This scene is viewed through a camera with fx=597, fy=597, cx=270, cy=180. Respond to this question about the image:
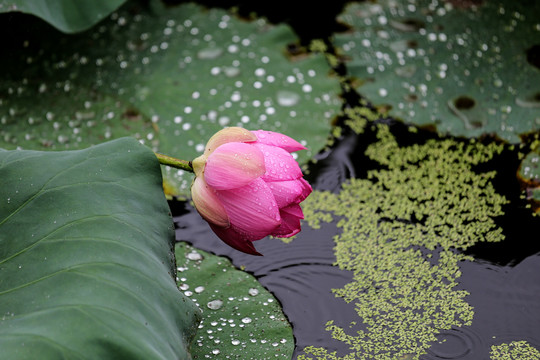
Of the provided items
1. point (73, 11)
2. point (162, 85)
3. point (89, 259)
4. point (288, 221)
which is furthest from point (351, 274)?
point (73, 11)

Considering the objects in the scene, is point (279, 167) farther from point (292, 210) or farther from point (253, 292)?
point (253, 292)

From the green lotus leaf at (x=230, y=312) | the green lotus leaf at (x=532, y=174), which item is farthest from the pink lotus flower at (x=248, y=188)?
the green lotus leaf at (x=532, y=174)

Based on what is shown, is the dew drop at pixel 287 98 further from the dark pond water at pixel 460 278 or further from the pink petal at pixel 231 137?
the pink petal at pixel 231 137

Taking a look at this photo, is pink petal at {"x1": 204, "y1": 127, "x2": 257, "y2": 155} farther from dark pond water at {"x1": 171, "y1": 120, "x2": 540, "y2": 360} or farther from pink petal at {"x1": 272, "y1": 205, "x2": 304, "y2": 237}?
dark pond water at {"x1": 171, "y1": 120, "x2": 540, "y2": 360}

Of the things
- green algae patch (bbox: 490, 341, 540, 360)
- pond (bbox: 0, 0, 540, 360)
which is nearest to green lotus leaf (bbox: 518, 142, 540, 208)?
pond (bbox: 0, 0, 540, 360)

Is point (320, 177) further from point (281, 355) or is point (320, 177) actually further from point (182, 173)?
point (281, 355)

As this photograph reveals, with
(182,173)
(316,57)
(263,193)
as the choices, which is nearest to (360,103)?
(316,57)
